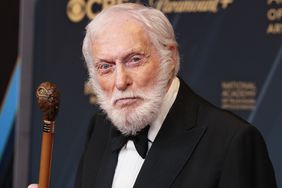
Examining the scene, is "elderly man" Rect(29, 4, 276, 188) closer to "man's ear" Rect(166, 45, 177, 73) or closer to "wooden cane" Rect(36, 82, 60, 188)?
"man's ear" Rect(166, 45, 177, 73)

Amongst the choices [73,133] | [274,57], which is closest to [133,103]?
[274,57]

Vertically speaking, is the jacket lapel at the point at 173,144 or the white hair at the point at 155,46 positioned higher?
the white hair at the point at 155,46

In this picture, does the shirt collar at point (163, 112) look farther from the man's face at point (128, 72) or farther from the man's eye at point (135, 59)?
the man's eye at point (135, 59)

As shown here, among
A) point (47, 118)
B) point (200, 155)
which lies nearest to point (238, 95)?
point (200, 155)

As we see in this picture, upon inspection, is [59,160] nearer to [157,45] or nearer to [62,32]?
[62,32]

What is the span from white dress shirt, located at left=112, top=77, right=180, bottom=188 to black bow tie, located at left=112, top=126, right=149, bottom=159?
0.01 meters

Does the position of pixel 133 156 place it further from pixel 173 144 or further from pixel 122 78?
pixel 122 78

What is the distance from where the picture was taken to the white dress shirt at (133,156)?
1.92 meters

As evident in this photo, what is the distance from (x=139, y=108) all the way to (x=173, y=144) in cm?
14

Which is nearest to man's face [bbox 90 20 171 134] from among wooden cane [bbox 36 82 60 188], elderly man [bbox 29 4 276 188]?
elderly man [bbox 29 4 276 188]

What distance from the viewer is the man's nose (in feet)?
5.99

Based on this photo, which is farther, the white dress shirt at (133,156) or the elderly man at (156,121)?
the white dress shirt at (133,156)

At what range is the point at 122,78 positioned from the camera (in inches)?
72.0

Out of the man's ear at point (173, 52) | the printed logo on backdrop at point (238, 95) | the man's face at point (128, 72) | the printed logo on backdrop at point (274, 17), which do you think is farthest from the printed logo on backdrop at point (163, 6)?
the man's face at point (128, 72)
